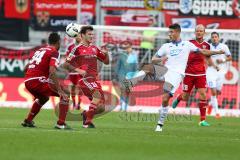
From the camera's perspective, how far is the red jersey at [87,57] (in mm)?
17672

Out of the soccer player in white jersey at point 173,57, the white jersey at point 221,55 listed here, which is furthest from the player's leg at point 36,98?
the white jersey at point 221,55

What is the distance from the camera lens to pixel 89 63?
17953 mm

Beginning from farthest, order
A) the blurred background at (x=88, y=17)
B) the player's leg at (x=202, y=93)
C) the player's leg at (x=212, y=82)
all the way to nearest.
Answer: the blurred background at (x=88, y=17)
the player's leg at (x=212, y=82)
the player's leg at (x=202, y=93)

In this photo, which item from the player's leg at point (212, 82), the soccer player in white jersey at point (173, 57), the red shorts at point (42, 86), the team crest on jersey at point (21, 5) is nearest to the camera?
the red shorts at point (42, 86)

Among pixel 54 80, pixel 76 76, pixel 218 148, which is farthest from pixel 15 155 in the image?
pixel 76 76

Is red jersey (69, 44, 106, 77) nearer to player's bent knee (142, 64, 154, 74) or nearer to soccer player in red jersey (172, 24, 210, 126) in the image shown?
soccer player in red jersey (172, 24, 210, 126)

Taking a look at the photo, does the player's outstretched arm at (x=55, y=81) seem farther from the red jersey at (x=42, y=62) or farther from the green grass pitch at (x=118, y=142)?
the green grass pitch at (x=118, y=142)

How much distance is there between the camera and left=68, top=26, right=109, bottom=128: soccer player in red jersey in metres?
17.6

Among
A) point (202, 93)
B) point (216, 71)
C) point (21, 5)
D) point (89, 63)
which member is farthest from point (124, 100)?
point (21, 5)

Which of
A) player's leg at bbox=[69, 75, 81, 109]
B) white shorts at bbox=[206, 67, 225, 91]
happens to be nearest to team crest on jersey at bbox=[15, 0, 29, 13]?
player's leg at bbox=[69, 75, 81, 109]

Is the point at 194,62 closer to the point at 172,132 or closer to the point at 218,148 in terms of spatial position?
the point at 172,132

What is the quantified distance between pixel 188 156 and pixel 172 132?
4.59 meters

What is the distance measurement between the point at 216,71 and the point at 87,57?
24.2 feet

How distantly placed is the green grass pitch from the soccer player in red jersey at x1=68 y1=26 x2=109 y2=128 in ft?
1.38
